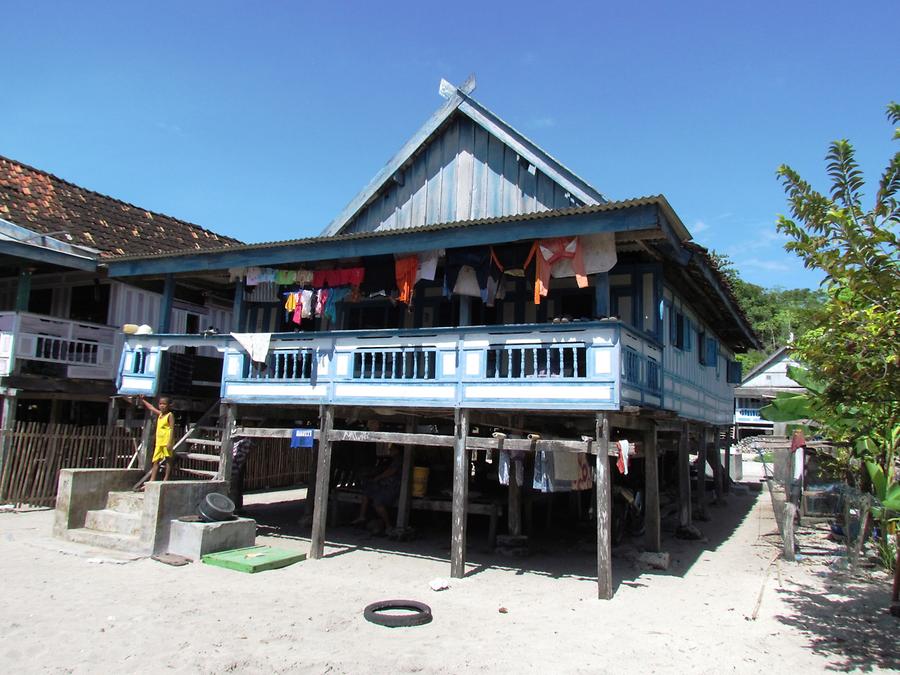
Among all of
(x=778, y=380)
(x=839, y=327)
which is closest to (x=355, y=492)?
(x=839, y=327)

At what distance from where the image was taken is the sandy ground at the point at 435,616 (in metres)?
6.67

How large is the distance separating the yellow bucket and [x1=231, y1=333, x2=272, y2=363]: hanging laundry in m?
3.62

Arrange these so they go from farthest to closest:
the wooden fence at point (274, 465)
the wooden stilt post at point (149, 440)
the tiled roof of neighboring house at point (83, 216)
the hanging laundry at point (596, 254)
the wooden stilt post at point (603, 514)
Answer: the wooden fence at point (274, 465)
the tiled roof of neighboring house at point (83, 216)
the wooden stilt post at point (149, 440)
the hanging laundry at point (596, 254)
the wooden stilt post at point (603, 514)

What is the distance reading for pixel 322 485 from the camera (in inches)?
446

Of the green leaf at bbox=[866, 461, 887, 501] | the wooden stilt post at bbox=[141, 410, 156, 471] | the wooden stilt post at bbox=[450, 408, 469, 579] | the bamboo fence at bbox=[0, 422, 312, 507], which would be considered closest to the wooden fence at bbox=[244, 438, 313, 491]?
the bamboo fence at bbox=[0, 422, 312, 507]

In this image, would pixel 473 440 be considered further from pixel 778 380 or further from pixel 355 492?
pixel 778 380

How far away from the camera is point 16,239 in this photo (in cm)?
1438

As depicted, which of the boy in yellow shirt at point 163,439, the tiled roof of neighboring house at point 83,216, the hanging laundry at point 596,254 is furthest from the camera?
the tiled roof of neighboring house at point 83,216

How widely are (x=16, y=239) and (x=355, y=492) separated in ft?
29.2

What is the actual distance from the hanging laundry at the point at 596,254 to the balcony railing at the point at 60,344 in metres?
11.3

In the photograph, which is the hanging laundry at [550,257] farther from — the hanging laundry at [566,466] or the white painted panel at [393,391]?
the hanging laundry at [566,466]

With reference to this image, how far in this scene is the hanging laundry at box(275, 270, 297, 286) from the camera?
12.6m

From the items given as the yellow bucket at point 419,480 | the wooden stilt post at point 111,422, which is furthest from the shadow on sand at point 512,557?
the wooden stilt post at point 111,422

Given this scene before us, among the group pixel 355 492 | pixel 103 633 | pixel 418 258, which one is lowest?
pixel 103 633
